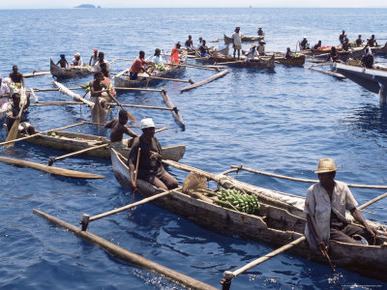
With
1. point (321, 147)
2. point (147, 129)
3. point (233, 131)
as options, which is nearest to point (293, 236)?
point (147, 129)

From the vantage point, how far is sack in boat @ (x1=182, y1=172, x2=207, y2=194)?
9.70m

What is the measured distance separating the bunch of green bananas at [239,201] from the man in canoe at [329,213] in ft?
5.21

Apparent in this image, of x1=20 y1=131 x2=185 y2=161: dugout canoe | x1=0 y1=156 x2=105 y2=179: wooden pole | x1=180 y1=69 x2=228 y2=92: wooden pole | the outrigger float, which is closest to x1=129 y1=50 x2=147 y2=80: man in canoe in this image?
x1=180 y1=69 x2=228 y2=92: wooden pole

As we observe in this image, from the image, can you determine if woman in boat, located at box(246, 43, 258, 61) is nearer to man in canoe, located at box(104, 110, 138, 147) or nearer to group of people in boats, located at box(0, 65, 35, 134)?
group of people in boats, located at box(0, 65, 35, 134)

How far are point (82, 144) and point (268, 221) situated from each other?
6704 millimetres

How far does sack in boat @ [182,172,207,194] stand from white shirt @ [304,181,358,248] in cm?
293

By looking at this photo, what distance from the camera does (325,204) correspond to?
7242 millimetres

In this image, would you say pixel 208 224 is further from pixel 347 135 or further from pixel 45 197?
pixel 347 135

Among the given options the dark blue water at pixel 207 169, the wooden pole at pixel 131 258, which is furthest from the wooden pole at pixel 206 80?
the wooden pole at pixel 131 258

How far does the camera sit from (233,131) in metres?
17.6

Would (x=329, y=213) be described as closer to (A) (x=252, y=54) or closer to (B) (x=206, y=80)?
(B) (x=206, y=80)

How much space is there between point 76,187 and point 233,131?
740cm

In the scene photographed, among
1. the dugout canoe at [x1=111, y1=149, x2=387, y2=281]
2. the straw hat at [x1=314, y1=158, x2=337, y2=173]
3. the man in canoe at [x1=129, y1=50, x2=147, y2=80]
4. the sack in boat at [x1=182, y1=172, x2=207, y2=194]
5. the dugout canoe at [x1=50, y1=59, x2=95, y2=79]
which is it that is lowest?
the dugout canoe at [x1=111, y1=149, x2=387, y2=281]

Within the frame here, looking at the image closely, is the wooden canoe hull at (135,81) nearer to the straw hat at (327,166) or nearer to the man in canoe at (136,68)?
the man in canoe at (136,68)
